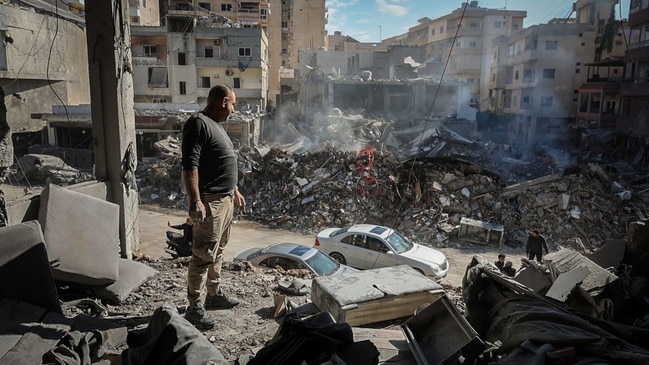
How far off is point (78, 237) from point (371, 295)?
10.2ft

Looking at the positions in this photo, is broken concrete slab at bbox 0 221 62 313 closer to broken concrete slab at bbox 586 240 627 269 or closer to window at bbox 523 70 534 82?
broken concrete slab at bbox 586 240 627 269

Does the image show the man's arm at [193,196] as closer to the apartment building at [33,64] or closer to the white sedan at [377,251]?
the white sedan at [377,251]

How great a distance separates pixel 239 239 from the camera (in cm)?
1714

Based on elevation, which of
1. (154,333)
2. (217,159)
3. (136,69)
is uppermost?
(136,69)

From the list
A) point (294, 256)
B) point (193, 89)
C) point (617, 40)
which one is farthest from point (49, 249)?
point (617, 40)

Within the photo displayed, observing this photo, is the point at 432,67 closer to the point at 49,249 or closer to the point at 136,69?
the point at 136,69

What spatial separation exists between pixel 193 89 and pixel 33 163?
19706 millimetres

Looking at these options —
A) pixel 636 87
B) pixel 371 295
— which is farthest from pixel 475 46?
pixel 371 295

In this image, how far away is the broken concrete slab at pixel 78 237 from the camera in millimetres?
4539

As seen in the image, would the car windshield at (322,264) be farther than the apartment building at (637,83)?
No

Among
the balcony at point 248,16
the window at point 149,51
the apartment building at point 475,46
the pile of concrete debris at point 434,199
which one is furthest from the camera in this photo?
the apartment building at point 475,46

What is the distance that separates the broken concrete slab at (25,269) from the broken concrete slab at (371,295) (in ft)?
7.78

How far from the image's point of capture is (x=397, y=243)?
12.5 metres

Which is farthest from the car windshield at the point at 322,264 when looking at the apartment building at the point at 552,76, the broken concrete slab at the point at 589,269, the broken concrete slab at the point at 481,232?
the apartment building at the point at 552,76
